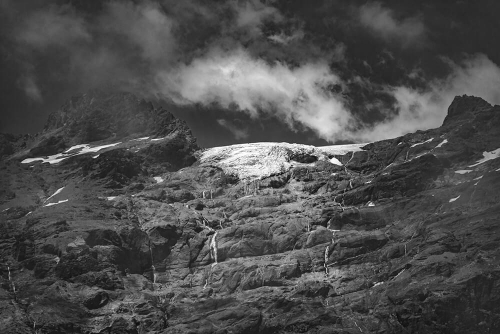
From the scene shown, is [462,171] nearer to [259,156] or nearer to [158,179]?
[259,156]

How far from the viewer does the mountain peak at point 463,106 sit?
18335 cm

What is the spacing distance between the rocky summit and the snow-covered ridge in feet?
3.10

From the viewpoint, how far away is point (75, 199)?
153 meters

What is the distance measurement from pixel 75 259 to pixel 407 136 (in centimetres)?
9684

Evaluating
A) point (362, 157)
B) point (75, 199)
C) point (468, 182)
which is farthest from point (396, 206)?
point (75, 199)

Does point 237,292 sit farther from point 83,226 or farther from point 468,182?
point 468,182

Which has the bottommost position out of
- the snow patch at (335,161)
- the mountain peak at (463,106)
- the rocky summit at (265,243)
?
the rocky summit at (265,243)

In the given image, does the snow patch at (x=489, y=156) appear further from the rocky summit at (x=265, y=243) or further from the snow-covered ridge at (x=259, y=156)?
the snow-covered ridge at (x=259, y=156)

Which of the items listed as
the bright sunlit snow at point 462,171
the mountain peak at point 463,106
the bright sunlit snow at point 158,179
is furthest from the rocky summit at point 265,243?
the mountain peak at point 463,106

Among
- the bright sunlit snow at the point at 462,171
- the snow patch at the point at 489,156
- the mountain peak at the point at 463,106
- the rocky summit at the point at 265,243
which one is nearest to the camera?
the rocky summit at the point at 265,243

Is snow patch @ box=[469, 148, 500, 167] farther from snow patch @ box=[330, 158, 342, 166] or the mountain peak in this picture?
snow patch @ box=[330, 158, 342, 166]

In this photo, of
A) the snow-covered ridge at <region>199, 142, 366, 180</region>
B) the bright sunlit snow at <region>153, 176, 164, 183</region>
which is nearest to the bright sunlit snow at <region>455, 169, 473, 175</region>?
the snow-covered ridge at <region>199, 142, 366, 180</region>

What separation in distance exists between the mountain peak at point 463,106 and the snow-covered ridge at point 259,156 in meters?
27.4

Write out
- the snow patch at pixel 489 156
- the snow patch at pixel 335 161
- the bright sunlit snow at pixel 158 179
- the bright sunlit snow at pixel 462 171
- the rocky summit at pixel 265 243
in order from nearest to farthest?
the rocky summit at pixel 265 243 → the bright sunlit snow at pixel 462 171 → the snow patch at pixel 489 156 → the bright sunlit snow at pixel 158 179 → the snow patch at pixel 335 161
